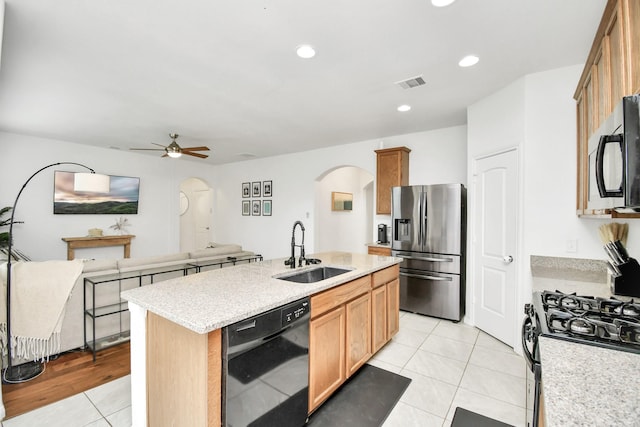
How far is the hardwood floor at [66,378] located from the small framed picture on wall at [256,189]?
4526 mm

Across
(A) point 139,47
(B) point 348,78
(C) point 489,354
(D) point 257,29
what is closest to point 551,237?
(C) point 489,354

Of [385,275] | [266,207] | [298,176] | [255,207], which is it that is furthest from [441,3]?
[255,207]

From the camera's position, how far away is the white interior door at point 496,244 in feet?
9.84

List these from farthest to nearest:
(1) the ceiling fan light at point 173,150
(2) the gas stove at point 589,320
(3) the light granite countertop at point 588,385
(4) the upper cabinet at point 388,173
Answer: (4) the upper cabinet at point 388,173
(1) the ceiling fan light at point 173,150
(2) the gas stove at point 589,320
(3) the light granite countertop at point 588,385

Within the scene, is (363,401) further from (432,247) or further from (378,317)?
(432,247)

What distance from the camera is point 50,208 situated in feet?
17.6

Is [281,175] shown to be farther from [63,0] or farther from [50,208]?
[63,0]

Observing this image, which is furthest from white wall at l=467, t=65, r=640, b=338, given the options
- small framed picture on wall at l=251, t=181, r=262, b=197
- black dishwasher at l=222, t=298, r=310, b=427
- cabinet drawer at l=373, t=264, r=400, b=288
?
small framed picture on wall at l=251, t=181, r=262, b=197

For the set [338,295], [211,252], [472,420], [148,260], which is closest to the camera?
[472,420]

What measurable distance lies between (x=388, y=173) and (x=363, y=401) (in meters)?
3.39

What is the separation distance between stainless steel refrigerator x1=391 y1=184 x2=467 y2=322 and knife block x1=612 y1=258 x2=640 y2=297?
1.93m

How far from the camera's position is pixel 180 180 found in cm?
723

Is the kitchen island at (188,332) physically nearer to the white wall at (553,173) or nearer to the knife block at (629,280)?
the knife block at (629,280)

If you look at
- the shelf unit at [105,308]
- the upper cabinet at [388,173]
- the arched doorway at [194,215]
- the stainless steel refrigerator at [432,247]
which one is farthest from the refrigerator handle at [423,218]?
the arched doorway at [194,215]
